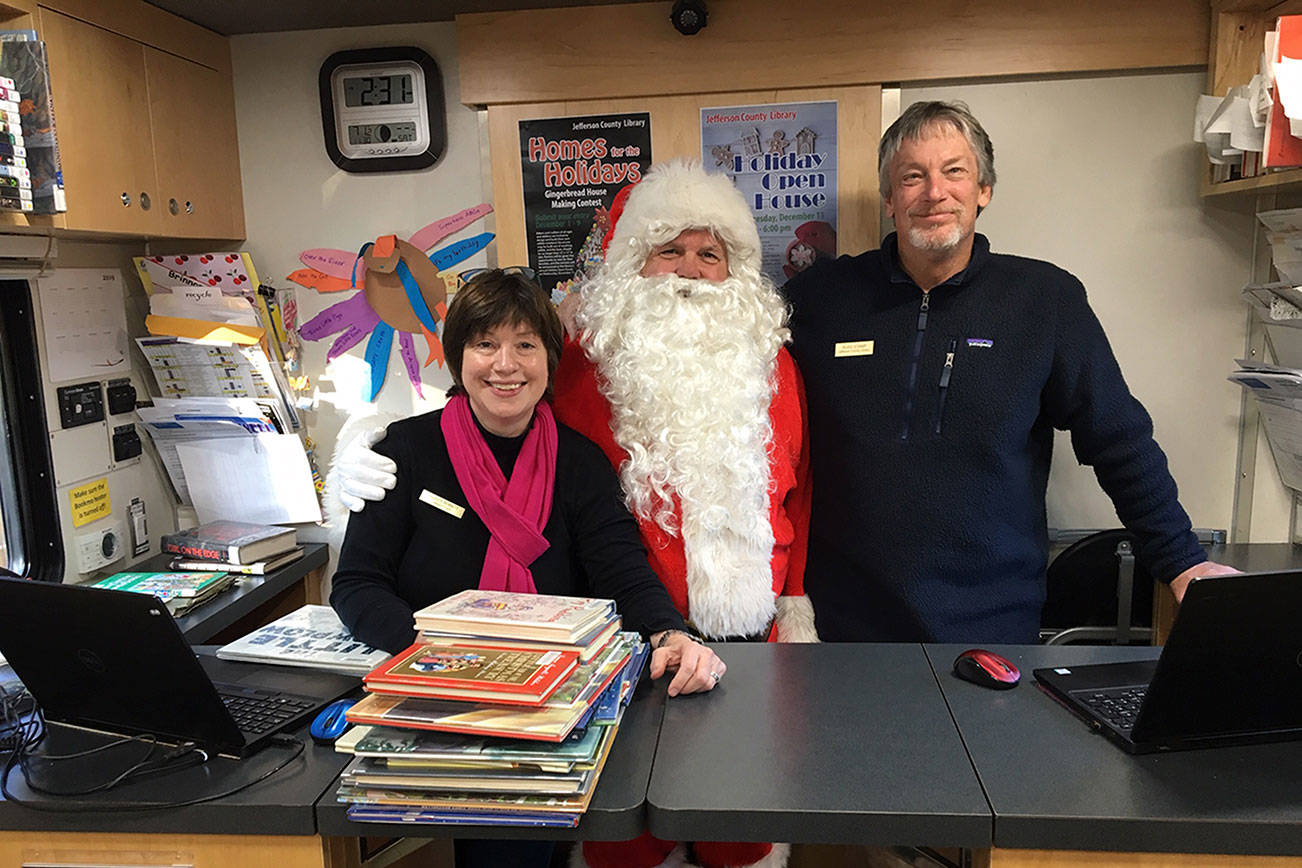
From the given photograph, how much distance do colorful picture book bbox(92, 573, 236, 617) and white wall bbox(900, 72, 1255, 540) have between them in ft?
7.48

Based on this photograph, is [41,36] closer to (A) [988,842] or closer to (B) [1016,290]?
(B) [1016,290]

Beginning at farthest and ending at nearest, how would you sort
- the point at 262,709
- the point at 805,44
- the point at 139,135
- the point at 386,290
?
the point at 386,290
the point at 805,44
the point at 139,135
the point at 262,709

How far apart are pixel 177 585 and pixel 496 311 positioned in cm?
128

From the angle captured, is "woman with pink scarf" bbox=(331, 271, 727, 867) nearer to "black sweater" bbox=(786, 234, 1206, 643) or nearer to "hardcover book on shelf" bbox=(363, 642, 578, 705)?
"hardcover book on shelf" bbox=(363, 642, 578, 705)

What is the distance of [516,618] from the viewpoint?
1.33 meters

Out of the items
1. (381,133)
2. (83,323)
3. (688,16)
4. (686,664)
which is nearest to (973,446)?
(686,664)

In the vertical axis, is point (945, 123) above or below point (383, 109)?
below

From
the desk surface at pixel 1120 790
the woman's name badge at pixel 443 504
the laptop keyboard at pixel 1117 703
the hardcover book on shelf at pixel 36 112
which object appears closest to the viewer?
the desk surface at pixel 1120 790

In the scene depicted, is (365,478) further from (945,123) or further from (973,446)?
(945,123)

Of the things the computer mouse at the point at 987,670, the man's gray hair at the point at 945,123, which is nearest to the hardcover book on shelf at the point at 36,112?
the man's gray hair at the point at 945,123

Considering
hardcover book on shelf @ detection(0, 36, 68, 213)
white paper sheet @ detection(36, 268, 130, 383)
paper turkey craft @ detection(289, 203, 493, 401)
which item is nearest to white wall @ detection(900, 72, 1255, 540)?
paper turkey craft @ detection(289, 203, 493, 401)

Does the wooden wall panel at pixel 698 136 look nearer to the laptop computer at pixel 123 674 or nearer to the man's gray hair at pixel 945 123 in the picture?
the man's gray hair at pixel 945 123

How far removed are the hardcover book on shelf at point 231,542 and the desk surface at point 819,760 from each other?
1602 mm

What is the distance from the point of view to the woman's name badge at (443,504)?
1.71m
